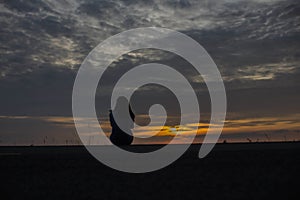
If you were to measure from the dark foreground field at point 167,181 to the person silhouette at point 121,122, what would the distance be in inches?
717

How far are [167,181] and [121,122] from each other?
24.8 metres

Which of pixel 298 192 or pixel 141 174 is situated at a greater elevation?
pixel 298 192

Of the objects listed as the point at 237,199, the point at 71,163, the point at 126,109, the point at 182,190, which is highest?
the point at 237,199

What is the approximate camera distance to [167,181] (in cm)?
1466

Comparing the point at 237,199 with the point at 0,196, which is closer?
the point at 237,199

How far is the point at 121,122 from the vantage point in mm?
39188

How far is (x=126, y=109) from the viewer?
39844 millimetres

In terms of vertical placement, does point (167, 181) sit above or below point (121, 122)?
above

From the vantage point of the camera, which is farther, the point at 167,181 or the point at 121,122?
the point at 121,122

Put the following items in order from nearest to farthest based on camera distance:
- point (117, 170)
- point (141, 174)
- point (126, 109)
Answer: point (141, 174) < point (117, 170) < point (126, 109)

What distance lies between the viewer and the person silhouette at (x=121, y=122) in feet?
126

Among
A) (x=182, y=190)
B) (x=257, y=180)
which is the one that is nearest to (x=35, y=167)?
(x=182, y=190)

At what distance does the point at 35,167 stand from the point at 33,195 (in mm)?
7249

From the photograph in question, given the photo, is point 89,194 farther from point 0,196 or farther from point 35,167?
point 35,167
